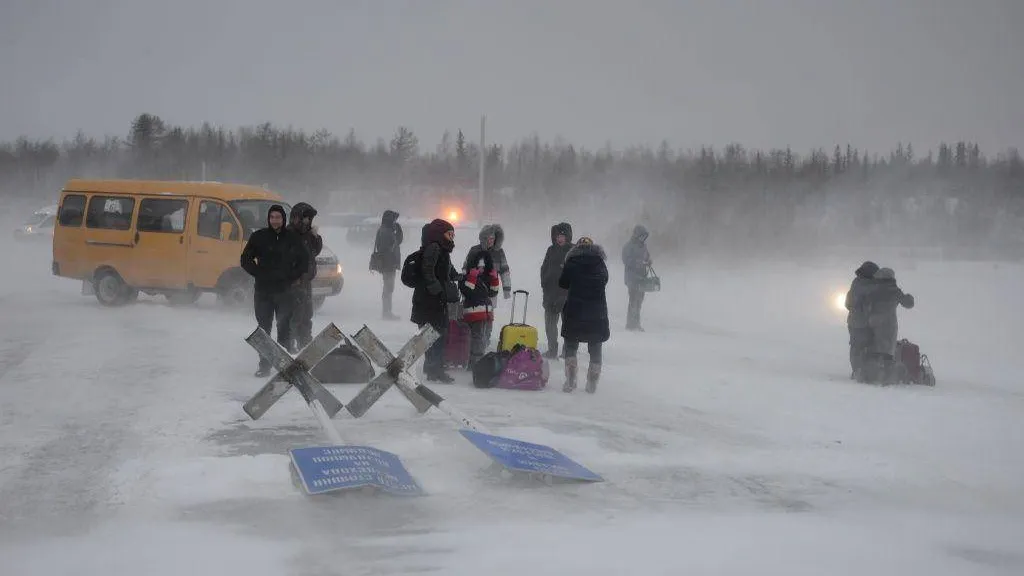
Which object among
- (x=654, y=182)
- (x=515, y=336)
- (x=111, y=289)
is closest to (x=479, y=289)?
(x=515, y=336)

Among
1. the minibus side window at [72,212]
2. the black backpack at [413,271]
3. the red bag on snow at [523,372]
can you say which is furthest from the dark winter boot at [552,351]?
the minibus side window at [72,212]

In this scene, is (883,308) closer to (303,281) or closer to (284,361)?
(303,281)

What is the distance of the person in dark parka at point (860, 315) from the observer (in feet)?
44.4

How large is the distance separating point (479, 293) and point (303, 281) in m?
1.99

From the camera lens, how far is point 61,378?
36.8ft

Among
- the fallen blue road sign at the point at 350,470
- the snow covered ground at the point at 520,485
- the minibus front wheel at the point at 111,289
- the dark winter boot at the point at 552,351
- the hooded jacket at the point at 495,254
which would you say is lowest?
the snow covered ground at the point at 520,485

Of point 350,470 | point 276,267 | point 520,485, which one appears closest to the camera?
point 350,470

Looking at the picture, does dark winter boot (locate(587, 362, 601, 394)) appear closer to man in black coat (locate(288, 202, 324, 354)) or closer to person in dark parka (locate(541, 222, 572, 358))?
person in dark parka (locate(541, 222, 572, 358))

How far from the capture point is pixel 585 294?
11.1m

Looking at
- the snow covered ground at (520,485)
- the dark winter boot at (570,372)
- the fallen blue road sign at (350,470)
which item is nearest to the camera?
the snow covered ground at (520,485)

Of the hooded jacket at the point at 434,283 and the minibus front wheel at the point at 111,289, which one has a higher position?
the hooded jacket at the point at 434,283

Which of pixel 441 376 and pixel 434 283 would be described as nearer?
→ pixel 434 283

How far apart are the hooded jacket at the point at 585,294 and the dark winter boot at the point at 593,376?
342mm

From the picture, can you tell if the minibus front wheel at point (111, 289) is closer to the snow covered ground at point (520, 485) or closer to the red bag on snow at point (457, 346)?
the snow covered ground at point (520, 485)
